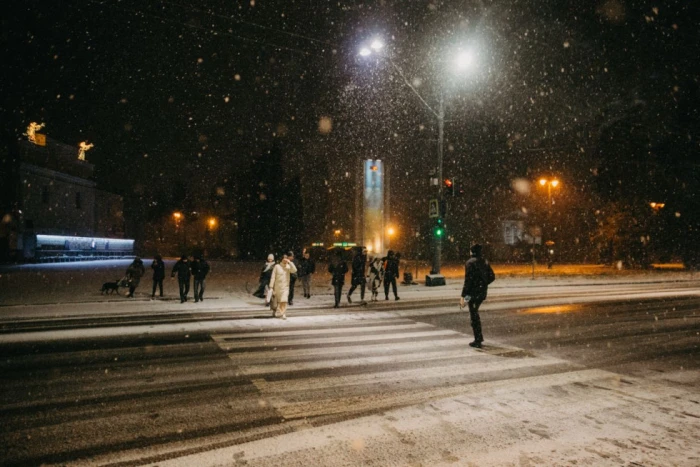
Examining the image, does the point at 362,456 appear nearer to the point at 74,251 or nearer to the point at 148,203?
the point at 74,251

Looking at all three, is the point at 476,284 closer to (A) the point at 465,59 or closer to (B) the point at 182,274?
(B) the point at 182,274

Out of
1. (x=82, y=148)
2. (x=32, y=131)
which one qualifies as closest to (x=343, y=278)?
(x=32, y=131)

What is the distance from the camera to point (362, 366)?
721 centimetres

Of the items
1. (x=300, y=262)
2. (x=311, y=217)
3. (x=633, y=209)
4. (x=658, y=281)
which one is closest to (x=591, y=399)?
(x=300, y=262)

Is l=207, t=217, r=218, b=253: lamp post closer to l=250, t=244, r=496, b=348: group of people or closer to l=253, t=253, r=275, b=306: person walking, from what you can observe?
l=250, t=244, r=496, b=348: group of people

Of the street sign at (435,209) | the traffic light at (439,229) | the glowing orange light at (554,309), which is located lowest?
the glowing orange light at (554,309)

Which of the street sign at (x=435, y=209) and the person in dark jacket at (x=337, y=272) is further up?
the street sign at (x=435, y=209)

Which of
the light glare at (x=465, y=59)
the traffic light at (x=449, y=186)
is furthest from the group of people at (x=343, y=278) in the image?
the light glare at (x=465, y=59)

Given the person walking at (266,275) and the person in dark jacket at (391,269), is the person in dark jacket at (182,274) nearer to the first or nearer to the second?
the person walking at (266,275)

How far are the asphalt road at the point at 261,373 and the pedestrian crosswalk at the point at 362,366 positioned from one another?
0.08ft

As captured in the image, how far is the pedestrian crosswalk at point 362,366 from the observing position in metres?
5.68

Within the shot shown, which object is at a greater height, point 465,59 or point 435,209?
point 465,59

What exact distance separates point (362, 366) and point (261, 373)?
5.20 feet

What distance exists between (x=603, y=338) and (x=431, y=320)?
3.94m
